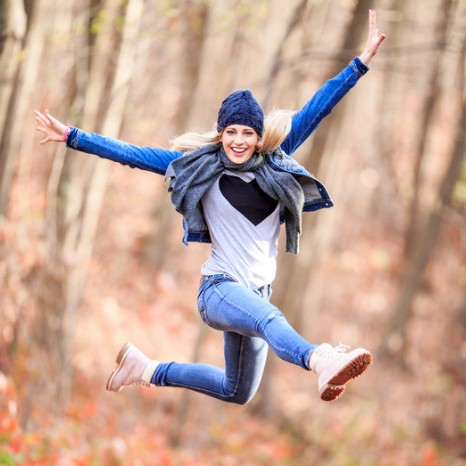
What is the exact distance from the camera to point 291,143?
4871mm

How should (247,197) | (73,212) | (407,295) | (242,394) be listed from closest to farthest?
1. (247,197)
2. (242,394)
3. (73,212)
4. (407,295)

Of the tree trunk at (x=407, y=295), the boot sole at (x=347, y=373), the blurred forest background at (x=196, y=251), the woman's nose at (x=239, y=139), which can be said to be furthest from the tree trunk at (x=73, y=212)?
the tree trunk at (x=407, y=295)

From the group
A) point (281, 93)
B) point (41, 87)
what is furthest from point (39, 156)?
point (281, 93)

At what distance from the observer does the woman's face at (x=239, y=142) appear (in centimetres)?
451

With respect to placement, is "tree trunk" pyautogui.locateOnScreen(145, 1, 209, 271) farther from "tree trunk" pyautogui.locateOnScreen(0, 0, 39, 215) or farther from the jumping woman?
the jumping woman

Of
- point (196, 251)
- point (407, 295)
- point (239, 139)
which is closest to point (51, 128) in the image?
point (239, 139)

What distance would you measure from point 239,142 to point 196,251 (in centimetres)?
1235

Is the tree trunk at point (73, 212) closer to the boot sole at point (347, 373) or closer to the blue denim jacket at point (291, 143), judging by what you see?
the blue denim jacket at point (291, 143)

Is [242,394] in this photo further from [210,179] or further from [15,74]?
[15,74]

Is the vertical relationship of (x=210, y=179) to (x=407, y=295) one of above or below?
above

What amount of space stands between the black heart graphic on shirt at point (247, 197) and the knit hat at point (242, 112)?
0.32m

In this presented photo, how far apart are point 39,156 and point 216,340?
5.36 meters

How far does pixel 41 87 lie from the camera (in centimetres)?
909

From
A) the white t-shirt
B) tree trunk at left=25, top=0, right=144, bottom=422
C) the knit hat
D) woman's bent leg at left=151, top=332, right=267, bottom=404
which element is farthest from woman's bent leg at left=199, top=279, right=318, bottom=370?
tree trunk at left=25, top=0, right=144, bottom=422
